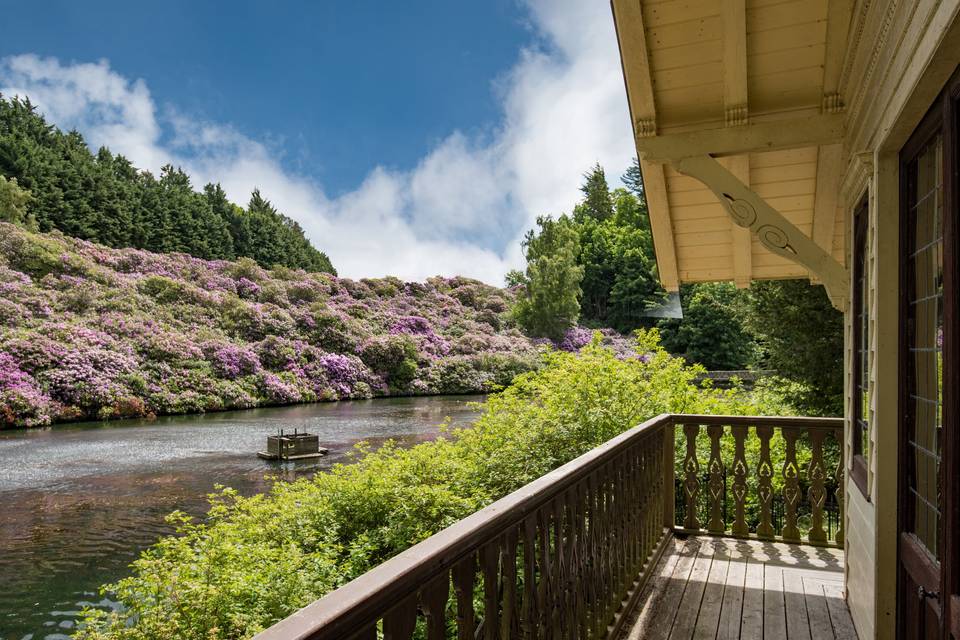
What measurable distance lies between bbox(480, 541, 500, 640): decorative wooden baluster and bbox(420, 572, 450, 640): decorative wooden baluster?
0.22m

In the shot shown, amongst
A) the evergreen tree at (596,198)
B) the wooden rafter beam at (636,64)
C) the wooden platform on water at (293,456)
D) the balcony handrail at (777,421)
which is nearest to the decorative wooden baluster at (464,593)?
the wooden rafter beam at (636,64)

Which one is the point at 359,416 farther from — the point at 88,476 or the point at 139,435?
the point at 88,476

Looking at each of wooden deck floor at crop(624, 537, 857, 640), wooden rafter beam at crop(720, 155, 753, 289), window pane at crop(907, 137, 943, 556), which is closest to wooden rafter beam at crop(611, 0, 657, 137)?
wooden rafter beam at crop(720, 155, 753, 289)

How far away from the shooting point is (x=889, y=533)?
201 centimetres

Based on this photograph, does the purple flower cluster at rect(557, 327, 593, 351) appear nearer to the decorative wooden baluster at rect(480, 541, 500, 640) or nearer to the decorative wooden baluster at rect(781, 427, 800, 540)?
the decorative wooden baluster at rect(781, 427, 800, 540)

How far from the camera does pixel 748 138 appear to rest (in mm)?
3018

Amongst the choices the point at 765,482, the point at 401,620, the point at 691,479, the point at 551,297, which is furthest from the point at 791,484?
the point at 551,297

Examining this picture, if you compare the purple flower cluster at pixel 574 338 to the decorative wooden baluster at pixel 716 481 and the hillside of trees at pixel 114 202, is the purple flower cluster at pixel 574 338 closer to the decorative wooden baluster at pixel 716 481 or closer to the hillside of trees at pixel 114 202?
the hillside of trees at pixel 114 202

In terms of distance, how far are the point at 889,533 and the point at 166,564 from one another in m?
5.16

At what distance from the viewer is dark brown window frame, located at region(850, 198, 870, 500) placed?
8.86 ft

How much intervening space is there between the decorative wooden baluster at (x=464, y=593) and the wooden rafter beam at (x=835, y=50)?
262 centimetres

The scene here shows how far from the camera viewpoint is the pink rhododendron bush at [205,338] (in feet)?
60.3

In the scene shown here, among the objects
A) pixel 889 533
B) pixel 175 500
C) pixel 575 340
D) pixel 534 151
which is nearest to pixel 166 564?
pixel 889 533

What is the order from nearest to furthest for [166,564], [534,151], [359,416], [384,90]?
[166,564]
[359,416]
[534,151]
[384,90]
